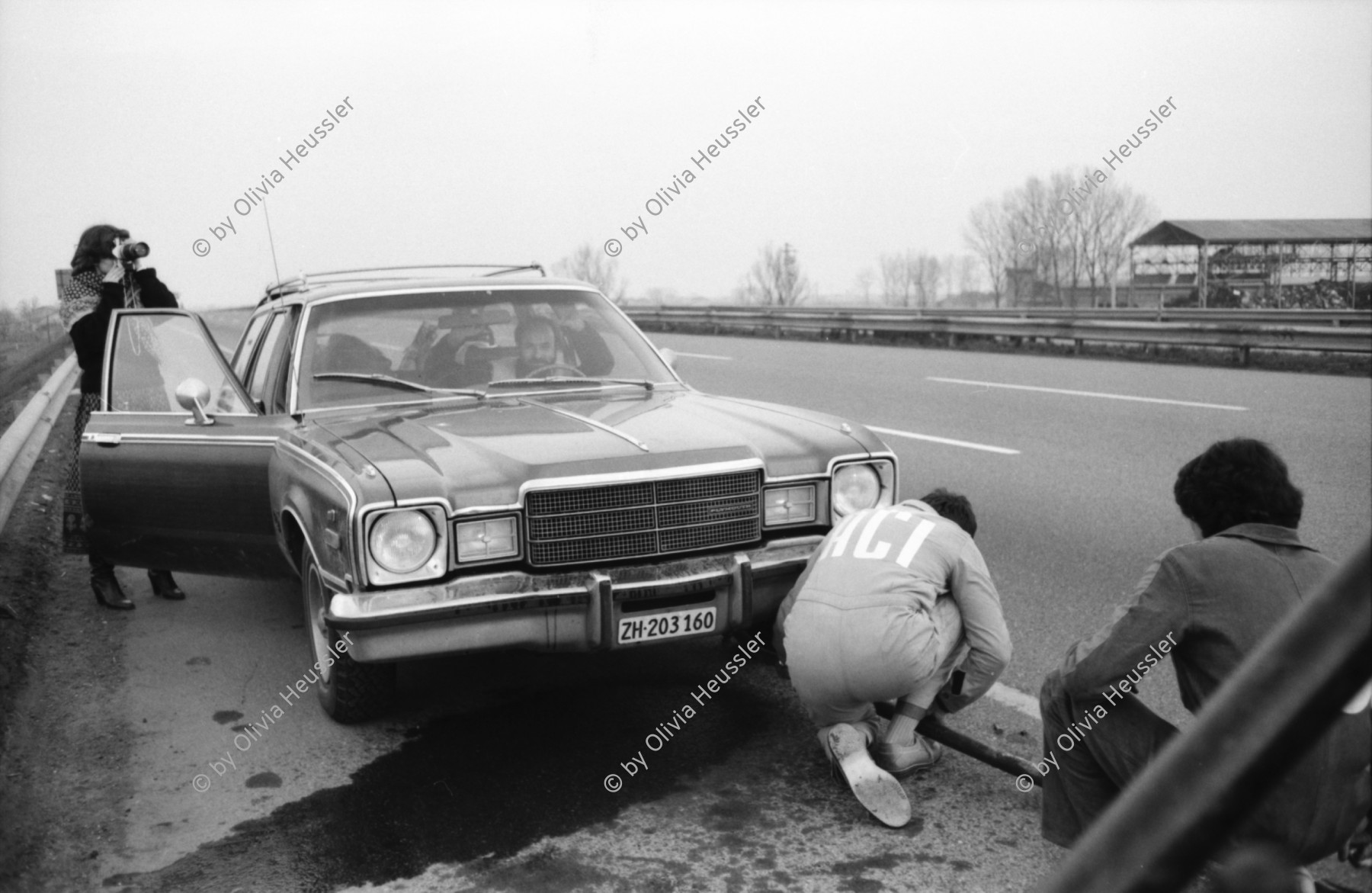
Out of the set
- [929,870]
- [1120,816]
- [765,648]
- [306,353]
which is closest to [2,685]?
[306,353]

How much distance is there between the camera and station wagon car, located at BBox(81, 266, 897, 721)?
13.1 feet

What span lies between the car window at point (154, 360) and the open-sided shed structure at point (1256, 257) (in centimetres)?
4246

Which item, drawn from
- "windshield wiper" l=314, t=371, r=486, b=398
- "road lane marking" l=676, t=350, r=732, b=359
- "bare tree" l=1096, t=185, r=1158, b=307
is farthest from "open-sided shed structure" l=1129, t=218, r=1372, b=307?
"windshield wiper" l=314, t=371, r=486, b=398

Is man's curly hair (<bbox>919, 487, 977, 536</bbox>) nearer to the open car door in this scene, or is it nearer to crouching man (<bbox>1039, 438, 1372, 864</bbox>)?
crouching man (<bbox>1039, 438, 1372, 864</bbox>)

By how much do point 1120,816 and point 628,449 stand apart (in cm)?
358

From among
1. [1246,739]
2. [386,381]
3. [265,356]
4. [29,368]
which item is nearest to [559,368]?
[386,381]

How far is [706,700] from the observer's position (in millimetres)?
4707

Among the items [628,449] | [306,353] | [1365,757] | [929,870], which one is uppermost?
[306,353]

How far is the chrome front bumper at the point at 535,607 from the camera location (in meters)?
3.91

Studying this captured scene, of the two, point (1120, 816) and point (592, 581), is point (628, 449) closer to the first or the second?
point (592, 581)

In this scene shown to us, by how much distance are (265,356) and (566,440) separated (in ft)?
7.85

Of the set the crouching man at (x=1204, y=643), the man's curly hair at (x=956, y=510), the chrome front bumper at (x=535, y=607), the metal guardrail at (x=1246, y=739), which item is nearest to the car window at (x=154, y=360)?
the chrome front bumper at (x=535, y=607)

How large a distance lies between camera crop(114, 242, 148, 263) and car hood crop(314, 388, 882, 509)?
8.35 feet

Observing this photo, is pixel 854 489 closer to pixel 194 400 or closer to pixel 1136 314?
pixel 194 400
